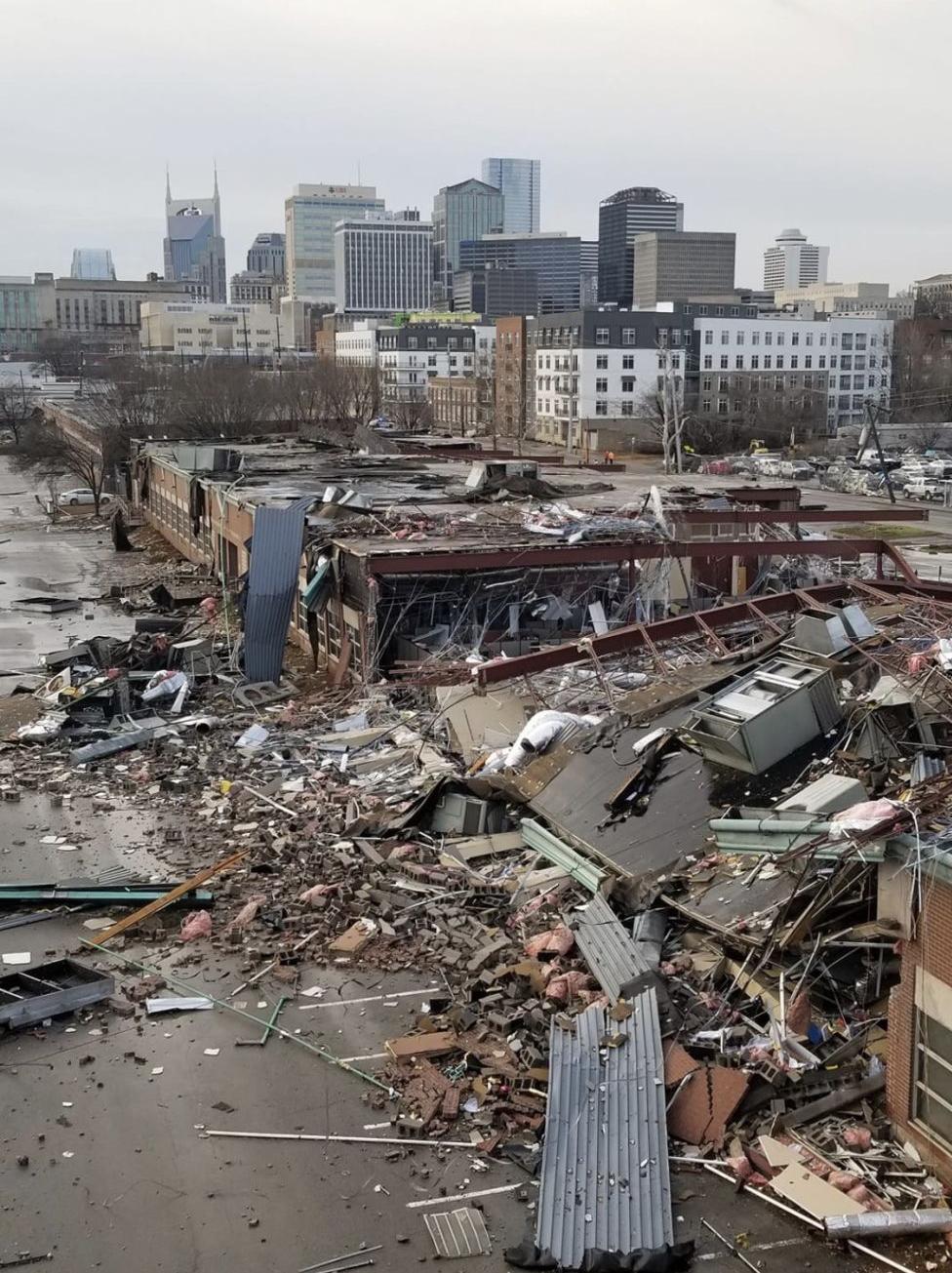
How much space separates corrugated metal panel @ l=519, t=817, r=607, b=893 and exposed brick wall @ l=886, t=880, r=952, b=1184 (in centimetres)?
452

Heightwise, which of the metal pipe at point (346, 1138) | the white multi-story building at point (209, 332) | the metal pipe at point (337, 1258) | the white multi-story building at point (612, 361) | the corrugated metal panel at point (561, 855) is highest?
the white multi-story building at point (209, 332)

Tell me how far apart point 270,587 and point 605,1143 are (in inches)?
737

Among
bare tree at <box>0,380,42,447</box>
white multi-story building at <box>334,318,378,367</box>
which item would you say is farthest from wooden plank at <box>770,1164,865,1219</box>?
white multi-story building at <box>334,318,378,367</box>

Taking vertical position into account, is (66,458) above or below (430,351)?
below

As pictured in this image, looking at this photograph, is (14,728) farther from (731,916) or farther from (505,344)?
(505,344)

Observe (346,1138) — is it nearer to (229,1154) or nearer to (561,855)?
(229,1154)

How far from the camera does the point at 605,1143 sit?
1022 cm

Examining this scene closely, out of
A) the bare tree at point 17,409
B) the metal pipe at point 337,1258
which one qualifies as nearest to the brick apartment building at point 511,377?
the bare tree at point 17,409

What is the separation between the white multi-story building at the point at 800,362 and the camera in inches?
3802

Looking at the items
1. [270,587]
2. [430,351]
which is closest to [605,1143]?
[270,587]

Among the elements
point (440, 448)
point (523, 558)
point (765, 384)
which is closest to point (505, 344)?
point (765, 384)

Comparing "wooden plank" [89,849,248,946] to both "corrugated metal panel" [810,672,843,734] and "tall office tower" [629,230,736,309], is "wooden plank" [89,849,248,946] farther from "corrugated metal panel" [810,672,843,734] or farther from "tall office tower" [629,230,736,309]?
"tall office tower" [629,230,736,309]

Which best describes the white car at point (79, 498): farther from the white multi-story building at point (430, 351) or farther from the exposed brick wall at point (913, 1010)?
the exposed brick wall at point (913, 1010)

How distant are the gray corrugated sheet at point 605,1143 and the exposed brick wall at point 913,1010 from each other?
1893 millimetres
